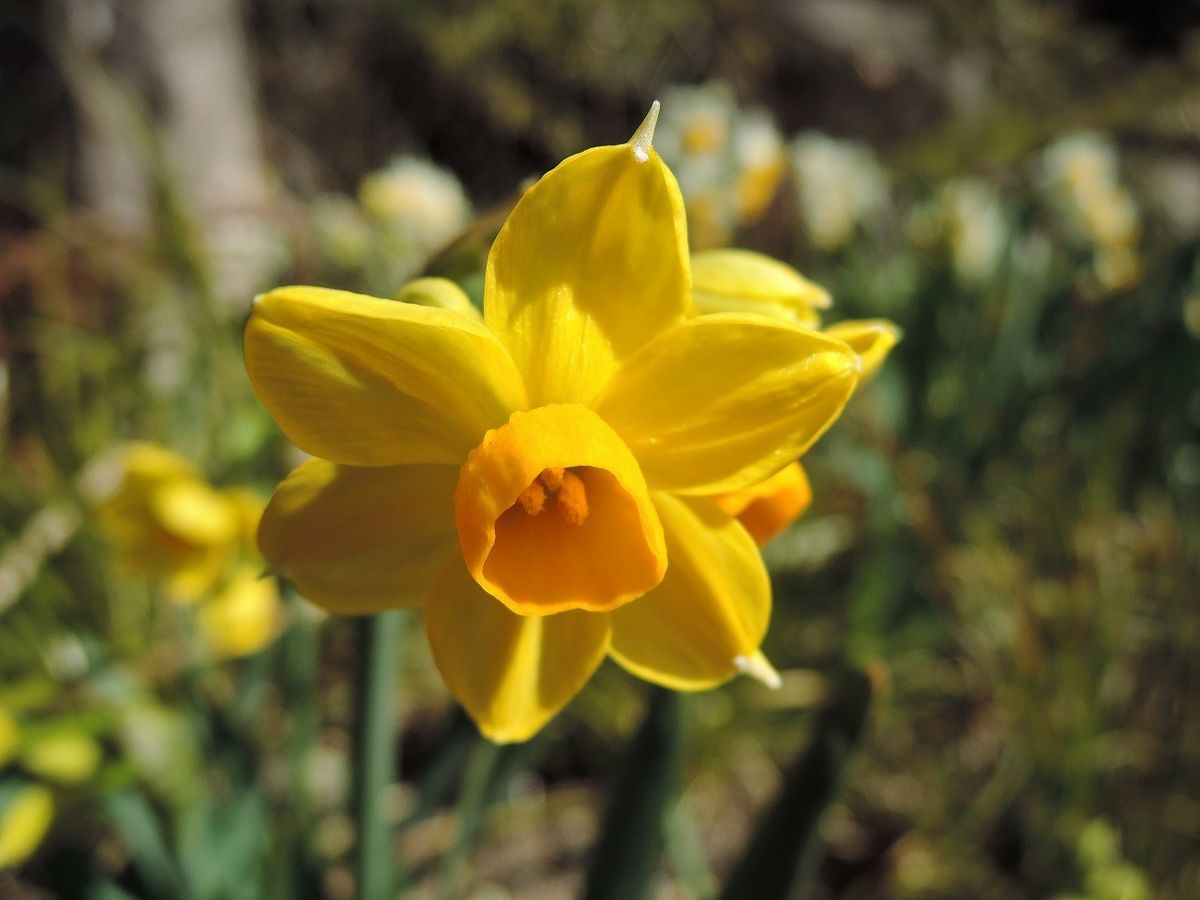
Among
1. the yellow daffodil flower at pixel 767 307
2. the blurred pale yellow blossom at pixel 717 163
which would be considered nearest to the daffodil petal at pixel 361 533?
the yellow daffodil flower at pixel 767 307

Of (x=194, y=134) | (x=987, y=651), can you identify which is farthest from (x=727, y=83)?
(x=987, y=651)

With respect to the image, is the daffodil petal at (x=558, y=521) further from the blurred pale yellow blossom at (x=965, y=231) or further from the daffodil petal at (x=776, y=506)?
the blurred pale yellow blossom at (x=965, y=231)

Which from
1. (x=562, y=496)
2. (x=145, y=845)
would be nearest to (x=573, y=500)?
(x=562, y=496)

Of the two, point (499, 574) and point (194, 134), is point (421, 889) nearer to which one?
point (499, 574)

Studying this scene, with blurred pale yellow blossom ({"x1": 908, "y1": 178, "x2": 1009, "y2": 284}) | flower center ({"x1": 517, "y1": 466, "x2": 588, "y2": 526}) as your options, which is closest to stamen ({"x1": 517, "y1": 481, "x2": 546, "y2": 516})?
flower center ({"x1": 517, "y1": 466, "x2": 588, "y2": 526})

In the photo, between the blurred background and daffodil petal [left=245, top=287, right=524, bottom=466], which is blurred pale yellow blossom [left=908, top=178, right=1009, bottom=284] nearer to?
the blurred background

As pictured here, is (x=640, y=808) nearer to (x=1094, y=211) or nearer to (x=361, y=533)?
(x=361, y=533)
